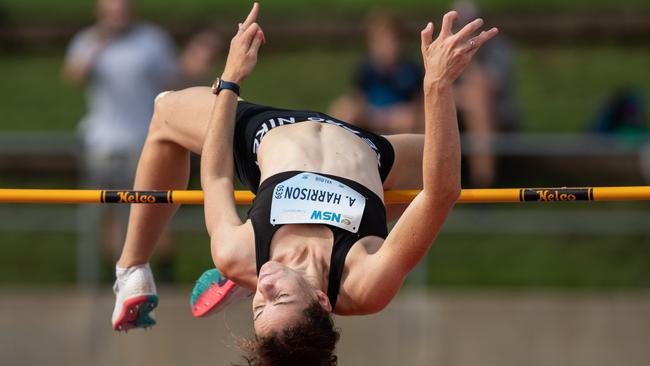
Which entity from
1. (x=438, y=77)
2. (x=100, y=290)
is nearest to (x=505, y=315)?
(x=100, y=290)

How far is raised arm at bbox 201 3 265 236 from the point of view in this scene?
17.8ft

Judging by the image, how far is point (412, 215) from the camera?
5008 mm

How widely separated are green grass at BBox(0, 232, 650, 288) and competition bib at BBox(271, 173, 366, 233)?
4059 millimetres

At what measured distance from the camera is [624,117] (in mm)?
10148

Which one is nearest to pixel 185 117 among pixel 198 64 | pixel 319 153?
pixel 319 153

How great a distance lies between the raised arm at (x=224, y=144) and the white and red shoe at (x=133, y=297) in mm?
806

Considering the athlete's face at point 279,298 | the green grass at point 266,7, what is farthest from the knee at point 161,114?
the green grass at point 266,7

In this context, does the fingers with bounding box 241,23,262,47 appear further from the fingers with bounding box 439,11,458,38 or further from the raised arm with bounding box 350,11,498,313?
the fingers with bounding box 439,11,458,38

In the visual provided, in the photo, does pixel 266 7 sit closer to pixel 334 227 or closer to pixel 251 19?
pixel 251 19

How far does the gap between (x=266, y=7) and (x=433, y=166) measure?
864 centimetres

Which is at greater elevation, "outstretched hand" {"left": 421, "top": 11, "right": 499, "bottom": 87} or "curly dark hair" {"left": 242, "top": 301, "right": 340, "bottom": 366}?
"outstretched hand" {"left": 421, "top": 11, "right": 499, "bottom": 87}

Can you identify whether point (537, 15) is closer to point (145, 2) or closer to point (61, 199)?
point (145, 2)

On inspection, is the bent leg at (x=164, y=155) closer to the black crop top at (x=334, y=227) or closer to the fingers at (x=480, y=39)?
the black crop top at (x=334, y=227)

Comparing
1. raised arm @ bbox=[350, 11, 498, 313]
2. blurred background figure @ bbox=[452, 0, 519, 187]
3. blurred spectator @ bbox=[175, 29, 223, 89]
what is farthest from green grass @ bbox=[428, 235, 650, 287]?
raised arm @ bbox=[350, 11, 498, 313]
